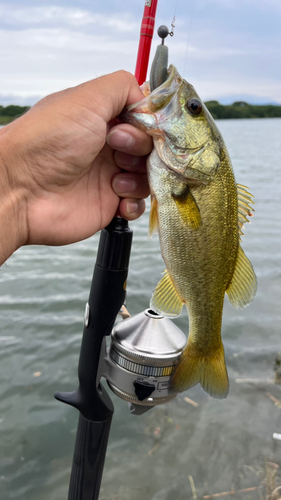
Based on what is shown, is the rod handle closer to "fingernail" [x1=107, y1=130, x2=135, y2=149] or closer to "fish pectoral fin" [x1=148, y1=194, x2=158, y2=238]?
"fish pectoral fin" [x1=148, y1=194, x2=158, y2=238]

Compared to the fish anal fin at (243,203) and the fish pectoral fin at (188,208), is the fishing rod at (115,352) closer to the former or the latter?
the fish pectoral fin at (188,208)

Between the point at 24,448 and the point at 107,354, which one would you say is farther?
the point at 24,448

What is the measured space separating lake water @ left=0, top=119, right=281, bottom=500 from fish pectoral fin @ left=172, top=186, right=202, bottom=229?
2.37 m

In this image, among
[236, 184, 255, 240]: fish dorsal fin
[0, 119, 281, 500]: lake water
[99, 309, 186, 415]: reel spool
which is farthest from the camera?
[0, 119, 281, 500]: lake water

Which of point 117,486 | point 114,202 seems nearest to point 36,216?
point 114,202

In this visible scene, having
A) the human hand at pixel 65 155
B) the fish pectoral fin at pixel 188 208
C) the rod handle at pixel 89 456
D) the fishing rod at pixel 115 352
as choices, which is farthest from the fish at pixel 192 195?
the rod handle at pixel 89 456

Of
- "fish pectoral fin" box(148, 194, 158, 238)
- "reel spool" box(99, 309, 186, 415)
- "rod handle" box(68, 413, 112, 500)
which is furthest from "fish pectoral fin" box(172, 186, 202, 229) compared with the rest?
"rod handle" box(68, 413, 112, 500)

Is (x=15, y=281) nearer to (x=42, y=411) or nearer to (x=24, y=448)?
(x=42, y=411)

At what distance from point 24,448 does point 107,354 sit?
198 cm

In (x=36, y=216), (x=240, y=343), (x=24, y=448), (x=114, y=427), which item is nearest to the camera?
(x=36, y=216)

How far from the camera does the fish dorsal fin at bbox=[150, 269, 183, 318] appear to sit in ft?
6.21

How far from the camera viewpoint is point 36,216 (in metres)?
1.91

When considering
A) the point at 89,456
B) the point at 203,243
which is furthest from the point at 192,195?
the point at 89,456

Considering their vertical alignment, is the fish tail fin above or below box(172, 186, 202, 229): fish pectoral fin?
below
